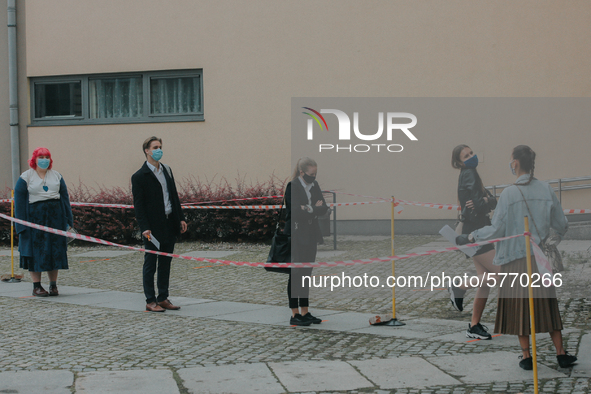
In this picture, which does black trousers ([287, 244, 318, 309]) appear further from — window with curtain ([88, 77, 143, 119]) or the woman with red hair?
window with curtain ([88, 77, 143, 119])

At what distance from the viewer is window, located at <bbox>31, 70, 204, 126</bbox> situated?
15.4 m

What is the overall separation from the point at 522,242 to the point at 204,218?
9387 mm

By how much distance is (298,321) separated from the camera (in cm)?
641

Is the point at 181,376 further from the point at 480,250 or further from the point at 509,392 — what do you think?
the point at 480,250

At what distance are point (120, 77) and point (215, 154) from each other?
3.08 metres

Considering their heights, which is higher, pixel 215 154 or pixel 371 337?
pixel 215 154

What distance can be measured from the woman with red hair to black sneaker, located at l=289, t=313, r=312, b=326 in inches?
131

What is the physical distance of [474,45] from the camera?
44.5 ft

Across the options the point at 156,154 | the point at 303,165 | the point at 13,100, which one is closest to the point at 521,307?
the point at 303,165

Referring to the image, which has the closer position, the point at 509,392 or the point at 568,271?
the point at 509,392

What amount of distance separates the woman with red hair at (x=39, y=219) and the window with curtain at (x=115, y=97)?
7607mm

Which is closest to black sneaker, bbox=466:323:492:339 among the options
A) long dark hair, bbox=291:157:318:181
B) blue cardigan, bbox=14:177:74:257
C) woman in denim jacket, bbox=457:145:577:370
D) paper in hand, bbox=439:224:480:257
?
paper in hand, bbox=439:224:480:257

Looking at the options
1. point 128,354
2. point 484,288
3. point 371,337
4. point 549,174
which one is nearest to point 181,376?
point 128,354

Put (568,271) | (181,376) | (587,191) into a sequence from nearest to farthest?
(181,376)
(568,271)
(587,191)
